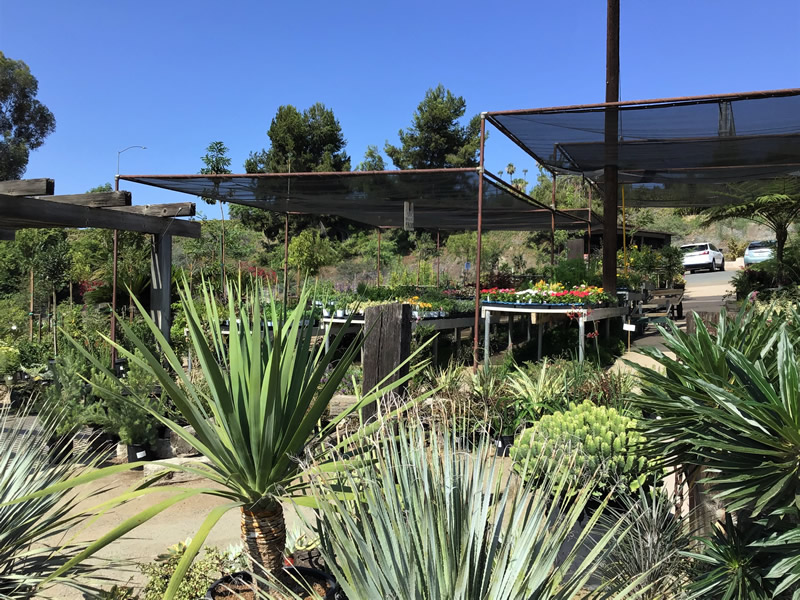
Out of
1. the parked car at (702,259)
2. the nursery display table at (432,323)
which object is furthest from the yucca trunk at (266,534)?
the parked car at (702,259)

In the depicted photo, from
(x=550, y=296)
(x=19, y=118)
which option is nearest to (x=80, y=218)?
(x=550, y=296)

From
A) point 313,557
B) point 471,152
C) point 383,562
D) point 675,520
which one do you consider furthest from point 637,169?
point 471,152

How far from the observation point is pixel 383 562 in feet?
4.29

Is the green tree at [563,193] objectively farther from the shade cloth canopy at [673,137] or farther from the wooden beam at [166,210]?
the wooden beam at [166,210]

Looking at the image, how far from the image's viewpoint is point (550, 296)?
25.1 feet

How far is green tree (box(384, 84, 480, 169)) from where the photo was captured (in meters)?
30.0

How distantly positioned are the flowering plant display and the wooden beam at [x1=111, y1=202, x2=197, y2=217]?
4111 millimetres

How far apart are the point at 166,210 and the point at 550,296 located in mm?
4884

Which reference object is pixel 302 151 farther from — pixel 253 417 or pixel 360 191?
pixel 253 417

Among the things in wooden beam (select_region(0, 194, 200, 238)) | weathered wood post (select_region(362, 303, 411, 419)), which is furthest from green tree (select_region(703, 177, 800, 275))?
wooden beam (select_region(0, 194, 200, 238))

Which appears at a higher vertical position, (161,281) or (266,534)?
(161,281)

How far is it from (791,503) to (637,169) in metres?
8.42

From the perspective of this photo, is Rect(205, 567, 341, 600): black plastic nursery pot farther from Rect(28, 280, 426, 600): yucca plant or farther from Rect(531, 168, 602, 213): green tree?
Rect(531, 168, 602, 213): green tree

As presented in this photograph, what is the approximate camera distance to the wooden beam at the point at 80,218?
4816 mm
